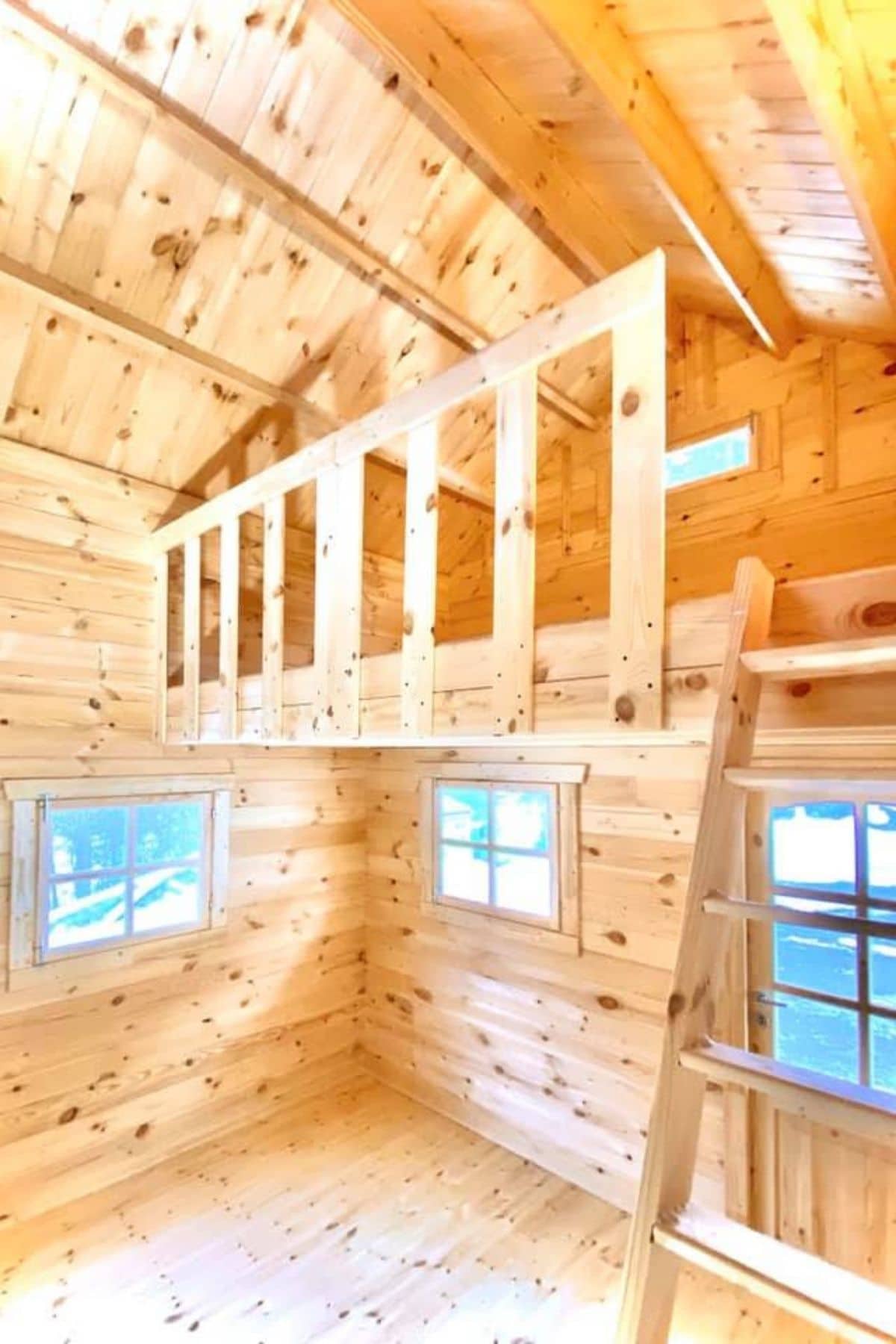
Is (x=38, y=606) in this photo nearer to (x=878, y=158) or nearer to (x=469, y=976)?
(x=469, y=976)

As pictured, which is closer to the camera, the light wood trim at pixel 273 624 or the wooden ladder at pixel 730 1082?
the wooden ladder at pixel 730 1082

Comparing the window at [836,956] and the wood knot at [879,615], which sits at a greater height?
the wood knot at [879,615]

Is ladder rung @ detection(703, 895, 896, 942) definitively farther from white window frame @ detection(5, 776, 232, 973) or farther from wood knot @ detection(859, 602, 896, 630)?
white window frame @ detection(5, 776, 232, 973)

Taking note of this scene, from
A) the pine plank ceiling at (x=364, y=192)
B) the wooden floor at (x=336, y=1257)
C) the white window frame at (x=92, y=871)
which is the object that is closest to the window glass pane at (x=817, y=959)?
the wooden floor at (x=336, y=1257)

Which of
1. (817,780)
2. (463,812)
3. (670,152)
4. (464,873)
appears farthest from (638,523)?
(464,873)

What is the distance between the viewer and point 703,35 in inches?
62.8

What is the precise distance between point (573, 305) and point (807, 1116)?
151 centimetres

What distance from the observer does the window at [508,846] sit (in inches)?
119

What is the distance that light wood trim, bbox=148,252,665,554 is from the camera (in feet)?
4.45

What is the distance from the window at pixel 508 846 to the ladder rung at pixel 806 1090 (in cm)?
199

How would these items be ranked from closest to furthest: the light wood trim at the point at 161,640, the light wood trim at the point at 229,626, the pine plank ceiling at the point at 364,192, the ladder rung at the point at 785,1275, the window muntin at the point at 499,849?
1. the ladder rung at the point at 785,1275
2. the pine plank ceiling at the point at 364,192
3. the light wood trim at the point at 229,626
4. the light wood trim at the point at 161,640
5. the window muntin at the point at 499,849

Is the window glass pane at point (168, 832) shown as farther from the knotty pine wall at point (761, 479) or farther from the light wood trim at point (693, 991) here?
the light wood trim at point (693, 991)

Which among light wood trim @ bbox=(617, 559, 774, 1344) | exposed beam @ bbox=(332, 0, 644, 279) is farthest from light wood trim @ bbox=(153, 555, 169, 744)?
light wood trim @ bbox=(617, 559, 774, 1344)

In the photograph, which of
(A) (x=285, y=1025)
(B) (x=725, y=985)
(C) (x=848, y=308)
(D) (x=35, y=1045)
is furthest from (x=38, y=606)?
(C) (x=848, y=308)
